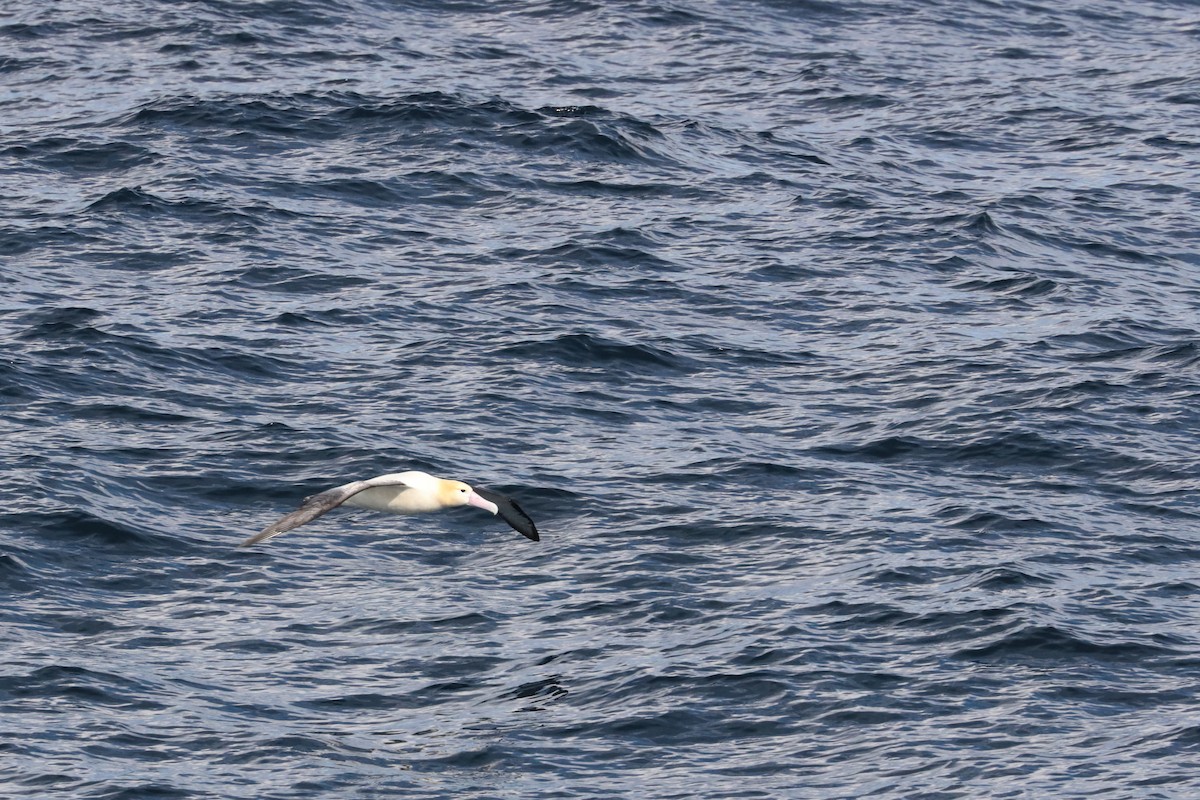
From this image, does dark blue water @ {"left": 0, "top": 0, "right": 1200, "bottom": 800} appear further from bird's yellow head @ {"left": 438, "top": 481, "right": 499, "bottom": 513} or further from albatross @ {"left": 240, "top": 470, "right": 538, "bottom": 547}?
bird's yellow head @ {"left": 438, "top": 481, "right": 499, "bottom": 513}

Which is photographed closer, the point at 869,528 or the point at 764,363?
the point at 869,528

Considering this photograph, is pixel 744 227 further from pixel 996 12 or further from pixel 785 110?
pixel 996 12

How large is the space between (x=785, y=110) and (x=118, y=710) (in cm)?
3043

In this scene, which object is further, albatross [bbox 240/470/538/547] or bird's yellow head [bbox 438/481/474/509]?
bird's yellow head [bbox 438/481/474/509]

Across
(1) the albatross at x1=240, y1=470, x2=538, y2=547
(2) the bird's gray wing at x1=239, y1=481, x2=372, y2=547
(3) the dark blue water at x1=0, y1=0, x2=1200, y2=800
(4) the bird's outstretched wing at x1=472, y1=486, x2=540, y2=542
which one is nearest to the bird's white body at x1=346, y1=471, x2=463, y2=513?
(1) the albatross at x1=240, y1=470, x2=538, y2=547

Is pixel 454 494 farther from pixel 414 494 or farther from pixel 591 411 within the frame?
pixel 591 411

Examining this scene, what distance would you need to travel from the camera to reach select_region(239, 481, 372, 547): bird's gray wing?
24.6m

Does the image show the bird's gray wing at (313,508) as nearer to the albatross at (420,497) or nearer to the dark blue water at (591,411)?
the albatross at (420,497)

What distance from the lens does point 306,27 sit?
186ft

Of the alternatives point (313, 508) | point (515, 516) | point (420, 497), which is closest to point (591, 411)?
point (420, 497)

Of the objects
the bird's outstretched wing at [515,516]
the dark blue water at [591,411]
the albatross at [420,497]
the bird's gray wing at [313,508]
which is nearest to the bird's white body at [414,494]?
the albatross at [420,497]

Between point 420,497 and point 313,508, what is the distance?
250 centimetres

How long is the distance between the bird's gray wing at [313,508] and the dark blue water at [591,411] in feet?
8.29

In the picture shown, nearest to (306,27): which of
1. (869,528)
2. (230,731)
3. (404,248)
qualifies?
(404,248)
